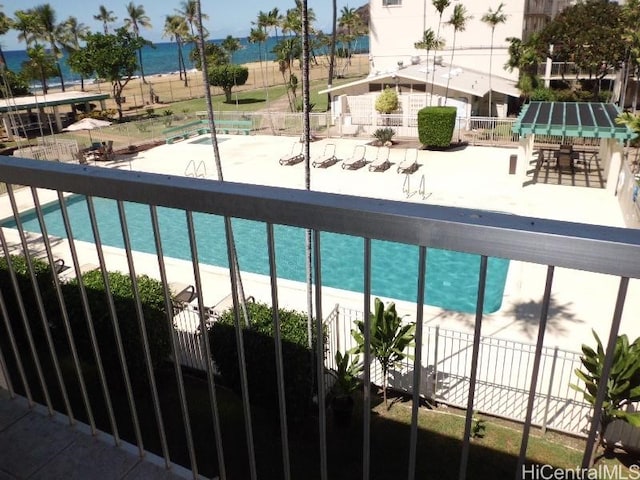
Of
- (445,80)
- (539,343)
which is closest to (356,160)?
(445,80)

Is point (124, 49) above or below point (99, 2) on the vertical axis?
below

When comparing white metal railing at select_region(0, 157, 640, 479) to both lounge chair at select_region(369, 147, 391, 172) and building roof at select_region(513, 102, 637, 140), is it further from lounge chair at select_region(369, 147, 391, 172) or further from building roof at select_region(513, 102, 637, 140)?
lounge chair at select_region(369, 147, 391, 172)

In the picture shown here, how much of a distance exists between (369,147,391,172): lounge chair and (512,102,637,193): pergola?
4.53m

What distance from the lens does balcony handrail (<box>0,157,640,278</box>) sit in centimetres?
98

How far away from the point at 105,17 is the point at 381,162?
62905 millimetres

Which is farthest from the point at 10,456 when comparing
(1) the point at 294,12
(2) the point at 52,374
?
(1) the point at 294,12

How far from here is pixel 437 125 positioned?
20.9 metres

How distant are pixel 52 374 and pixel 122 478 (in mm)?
5618

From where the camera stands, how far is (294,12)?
37344 mm

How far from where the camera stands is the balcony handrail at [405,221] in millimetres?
Result: 979

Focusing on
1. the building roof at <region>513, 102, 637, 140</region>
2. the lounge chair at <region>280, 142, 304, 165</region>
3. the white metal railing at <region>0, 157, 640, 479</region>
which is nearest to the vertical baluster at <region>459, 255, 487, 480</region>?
the white metal railing at <region>0, 157, 640, 479</region>

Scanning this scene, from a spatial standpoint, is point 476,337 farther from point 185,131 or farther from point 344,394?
point 185,131

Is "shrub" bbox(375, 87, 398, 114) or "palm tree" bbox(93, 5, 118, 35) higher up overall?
"palm tree" bbox(93, 5, 118, 35)

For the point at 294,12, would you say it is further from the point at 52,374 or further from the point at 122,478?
the point at 122,478
